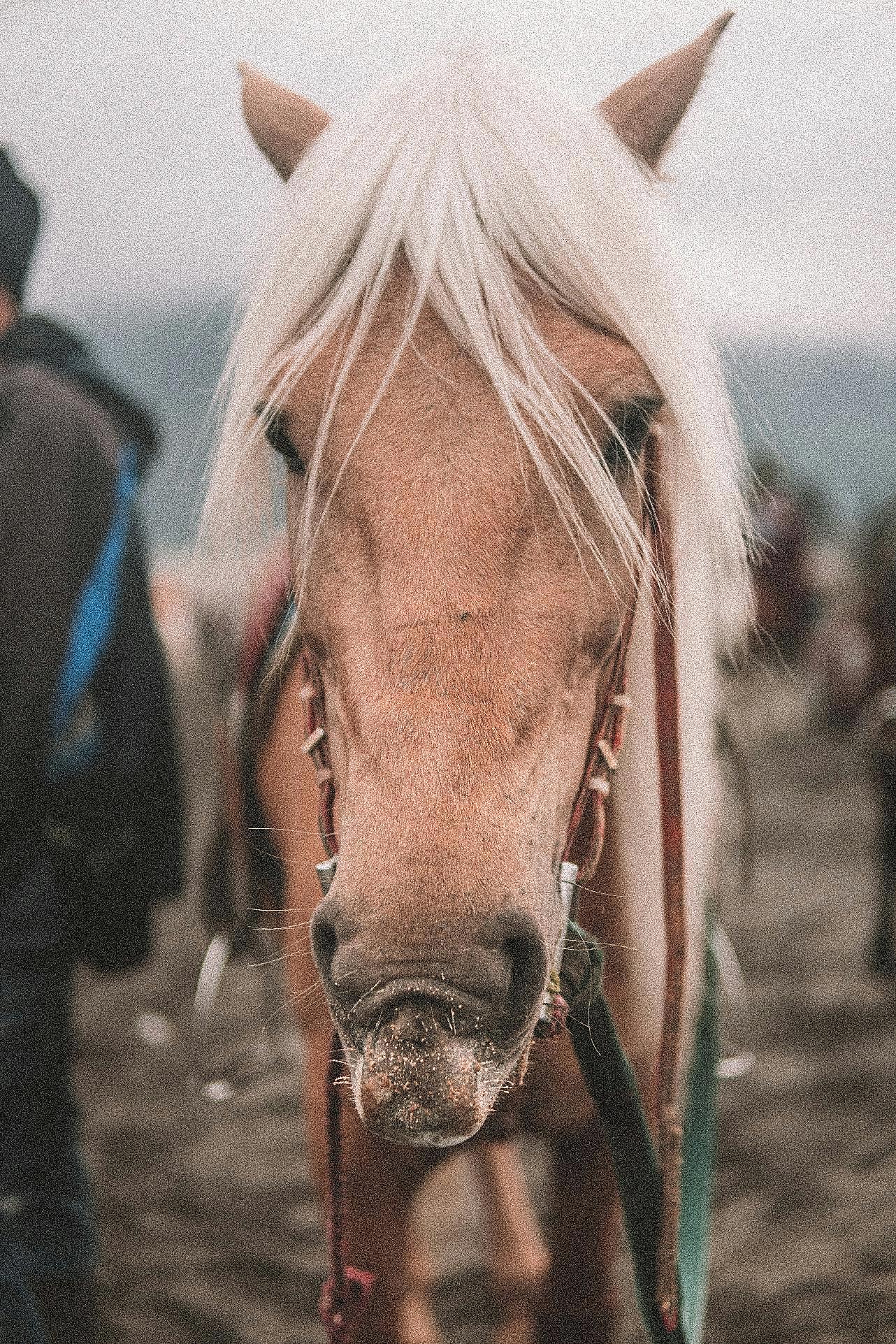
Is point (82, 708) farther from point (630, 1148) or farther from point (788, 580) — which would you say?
point (788, 580)

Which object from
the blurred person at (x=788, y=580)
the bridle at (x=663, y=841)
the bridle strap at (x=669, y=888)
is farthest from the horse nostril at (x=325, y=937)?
the blurred person at (x=788, y=580)

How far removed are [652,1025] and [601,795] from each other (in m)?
0.64

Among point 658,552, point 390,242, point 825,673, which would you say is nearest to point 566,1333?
point 658,552

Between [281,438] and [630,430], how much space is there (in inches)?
A: 17.7

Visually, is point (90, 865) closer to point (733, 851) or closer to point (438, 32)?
point (438, 32)

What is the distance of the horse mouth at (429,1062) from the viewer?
112 cm

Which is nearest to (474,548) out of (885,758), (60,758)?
(60,758)

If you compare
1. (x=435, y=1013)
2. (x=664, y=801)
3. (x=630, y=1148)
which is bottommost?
(x=630, y=1148)

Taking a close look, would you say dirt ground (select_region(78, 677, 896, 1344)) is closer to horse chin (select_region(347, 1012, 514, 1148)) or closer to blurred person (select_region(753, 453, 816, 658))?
horse chin (select_region(347, 1012, 514, 1148))

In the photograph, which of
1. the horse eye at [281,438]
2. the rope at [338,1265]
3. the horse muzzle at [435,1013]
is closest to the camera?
the horse muzzle at [435,1013]

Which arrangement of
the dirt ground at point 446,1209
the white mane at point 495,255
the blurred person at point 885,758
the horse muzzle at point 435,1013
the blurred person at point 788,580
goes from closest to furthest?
the horse muzzle at point 435,1013
the white mane at point 495,255
the dirt ground at point 446,1209
the blurred person at point 885,758
the blurred person at point 788,580

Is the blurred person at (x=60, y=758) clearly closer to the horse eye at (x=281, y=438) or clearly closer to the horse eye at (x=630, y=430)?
the horse eye at (x=281, y=438)

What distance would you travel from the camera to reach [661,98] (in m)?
1.54

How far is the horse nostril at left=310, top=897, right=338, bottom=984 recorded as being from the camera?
116 centimetres
